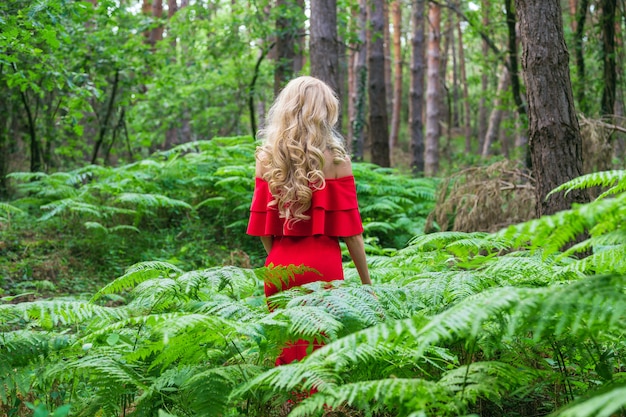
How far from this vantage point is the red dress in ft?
12.0

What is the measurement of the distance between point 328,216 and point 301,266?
0.47m

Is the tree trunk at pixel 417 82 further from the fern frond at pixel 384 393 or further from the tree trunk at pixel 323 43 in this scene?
the fern frond at pixel 384 393

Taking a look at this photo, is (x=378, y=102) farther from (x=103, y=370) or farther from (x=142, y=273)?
(x=103, y=370)

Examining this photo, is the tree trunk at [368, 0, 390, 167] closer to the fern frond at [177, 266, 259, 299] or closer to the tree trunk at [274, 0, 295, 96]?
the tree trunk at [274, 0, 295, 96]

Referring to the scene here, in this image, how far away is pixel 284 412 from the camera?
304 cm

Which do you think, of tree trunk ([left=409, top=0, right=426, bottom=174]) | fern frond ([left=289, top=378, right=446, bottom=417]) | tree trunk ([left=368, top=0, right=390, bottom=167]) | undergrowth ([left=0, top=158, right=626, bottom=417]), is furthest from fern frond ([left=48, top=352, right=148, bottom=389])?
tree trunk ([left=409, top=0, right=426, bottom=174])

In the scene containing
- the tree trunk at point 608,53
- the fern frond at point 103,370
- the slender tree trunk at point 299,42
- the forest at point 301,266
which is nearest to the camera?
the forest at point 301,266

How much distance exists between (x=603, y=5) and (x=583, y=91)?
5.36ft

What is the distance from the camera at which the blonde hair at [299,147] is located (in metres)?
3.64

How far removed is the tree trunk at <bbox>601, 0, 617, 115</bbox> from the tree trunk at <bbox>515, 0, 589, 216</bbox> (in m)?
4.38

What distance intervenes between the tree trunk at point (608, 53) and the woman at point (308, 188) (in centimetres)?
634

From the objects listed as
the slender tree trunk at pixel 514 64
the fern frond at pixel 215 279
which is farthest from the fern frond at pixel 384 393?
the slender tree trunk at pixel 514 64

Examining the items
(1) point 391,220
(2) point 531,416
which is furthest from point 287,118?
(1) point 391,220

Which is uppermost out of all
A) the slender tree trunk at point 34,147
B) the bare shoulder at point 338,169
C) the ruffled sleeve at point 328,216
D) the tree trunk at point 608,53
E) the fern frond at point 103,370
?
the tree trunk at point 608,53
